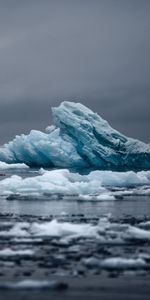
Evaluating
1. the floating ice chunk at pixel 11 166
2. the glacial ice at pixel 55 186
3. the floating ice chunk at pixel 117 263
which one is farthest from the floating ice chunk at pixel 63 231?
the floating ice chunk at pixel 11 166

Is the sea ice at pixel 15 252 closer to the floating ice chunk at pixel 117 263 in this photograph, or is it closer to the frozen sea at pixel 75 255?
the frozen sea at pixel 75 255

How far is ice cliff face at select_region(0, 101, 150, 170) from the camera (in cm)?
4562

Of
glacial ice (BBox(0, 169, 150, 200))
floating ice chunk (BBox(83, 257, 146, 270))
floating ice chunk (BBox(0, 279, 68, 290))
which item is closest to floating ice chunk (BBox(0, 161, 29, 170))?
glacial ice (BBox(0, 169, 150, 200))

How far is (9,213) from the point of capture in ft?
62.5

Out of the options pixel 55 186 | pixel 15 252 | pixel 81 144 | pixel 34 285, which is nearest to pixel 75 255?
pixel 15 252

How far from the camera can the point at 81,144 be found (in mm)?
47969

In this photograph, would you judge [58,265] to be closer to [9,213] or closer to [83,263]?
[83,263]

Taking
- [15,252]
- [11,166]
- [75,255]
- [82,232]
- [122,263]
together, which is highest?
[11,166]

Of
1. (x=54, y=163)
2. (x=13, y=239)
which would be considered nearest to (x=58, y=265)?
(x=13, y=239)

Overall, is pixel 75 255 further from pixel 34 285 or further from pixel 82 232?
pixel 82 232

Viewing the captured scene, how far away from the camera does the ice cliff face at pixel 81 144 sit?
45.6 metres

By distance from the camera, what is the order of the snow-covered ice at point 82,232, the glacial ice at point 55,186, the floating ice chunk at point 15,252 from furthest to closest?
1. the glacial ice at point 55,186
2. the snow-covered ice at point 82,232
3. the floating ice chunk at point 15,252

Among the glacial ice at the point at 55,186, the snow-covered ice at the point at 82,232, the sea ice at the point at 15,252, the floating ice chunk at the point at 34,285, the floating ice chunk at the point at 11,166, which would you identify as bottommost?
the floating ice chunk at the point at 34,285

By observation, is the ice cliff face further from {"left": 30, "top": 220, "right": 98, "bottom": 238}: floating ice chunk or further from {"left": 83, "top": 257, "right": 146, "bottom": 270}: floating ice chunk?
{"left": 83, "top": 257, "right": 146, "bottom": 270}: floating ice chunk
